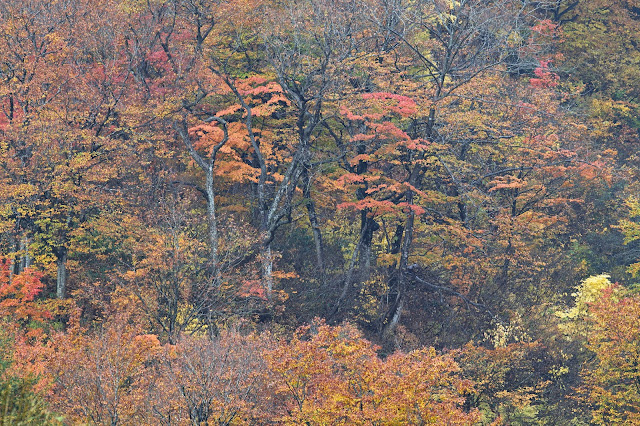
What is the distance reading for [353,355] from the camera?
56.1ft

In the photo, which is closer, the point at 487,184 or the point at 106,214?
the point at 106,214

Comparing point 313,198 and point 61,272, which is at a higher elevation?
point 313,198

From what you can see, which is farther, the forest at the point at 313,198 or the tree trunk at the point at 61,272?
the tree trunk at the point at 61,272

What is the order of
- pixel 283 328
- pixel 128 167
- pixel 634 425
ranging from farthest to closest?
pixel 128 167, pixel 283 328, pixel 634 425

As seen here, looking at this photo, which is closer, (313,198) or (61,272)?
(61,272)

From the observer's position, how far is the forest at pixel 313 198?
79.0 feet

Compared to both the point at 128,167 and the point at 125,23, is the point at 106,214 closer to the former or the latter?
the point at 128,167

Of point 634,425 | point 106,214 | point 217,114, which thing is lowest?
point 634,425

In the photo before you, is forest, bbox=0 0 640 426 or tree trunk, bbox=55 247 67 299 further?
tree trunk, bbox=55 247 67 299

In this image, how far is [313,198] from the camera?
1228 inches

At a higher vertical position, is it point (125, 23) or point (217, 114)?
point (125, 23)

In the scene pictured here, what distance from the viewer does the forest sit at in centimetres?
2408

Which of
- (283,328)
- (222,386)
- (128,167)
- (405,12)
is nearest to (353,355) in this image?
(222,386)

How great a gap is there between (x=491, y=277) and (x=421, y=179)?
5058 millimetres
